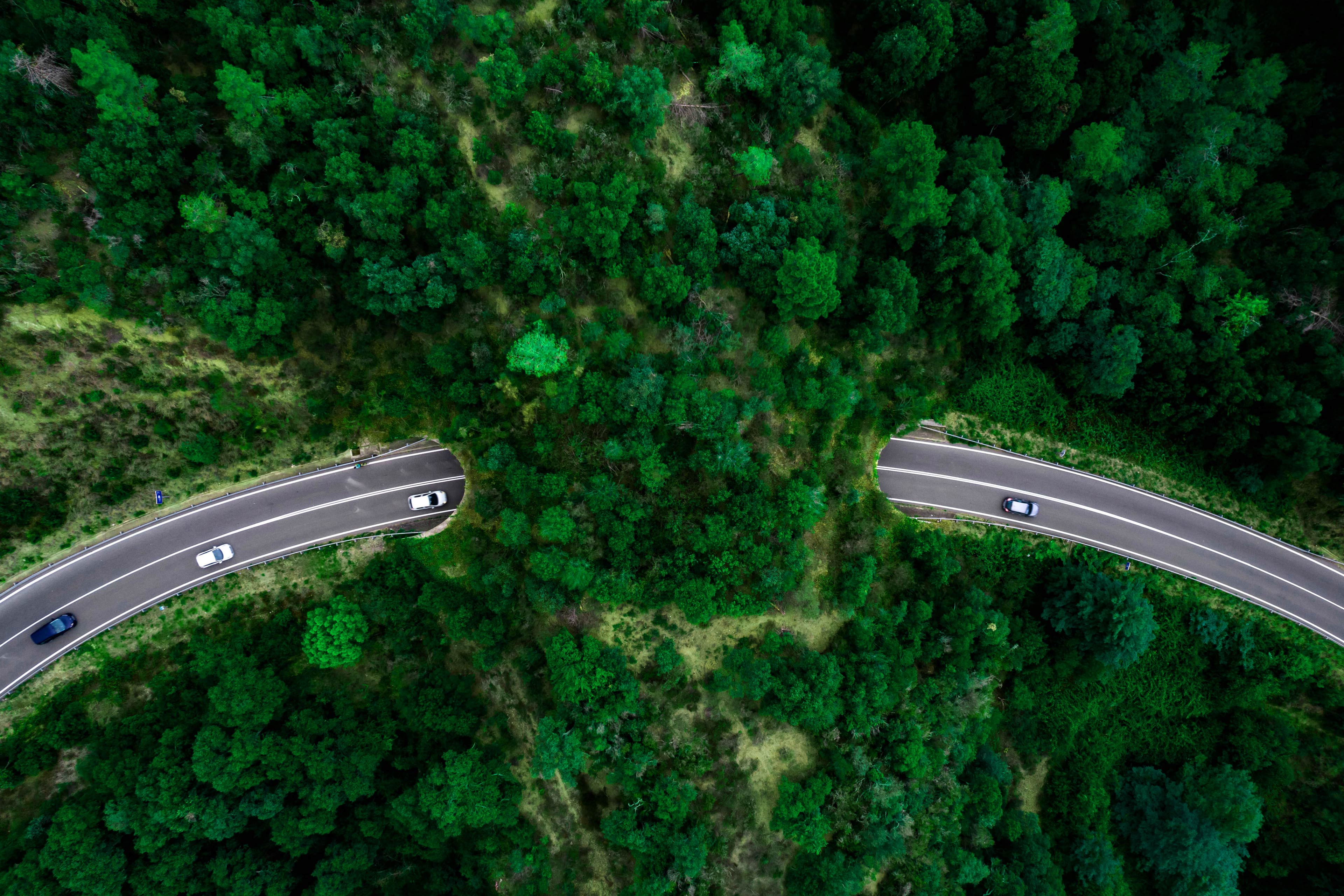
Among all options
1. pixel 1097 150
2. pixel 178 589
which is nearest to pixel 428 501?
pixel 178 589

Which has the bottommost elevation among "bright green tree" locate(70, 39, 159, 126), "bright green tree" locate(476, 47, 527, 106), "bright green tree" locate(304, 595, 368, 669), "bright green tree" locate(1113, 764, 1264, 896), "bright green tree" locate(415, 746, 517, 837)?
"bright green tree" locate(1113, 764, 1264, 896)

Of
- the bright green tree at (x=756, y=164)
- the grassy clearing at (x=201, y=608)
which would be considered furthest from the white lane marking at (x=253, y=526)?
the bright green tree at (x=756, y=164)

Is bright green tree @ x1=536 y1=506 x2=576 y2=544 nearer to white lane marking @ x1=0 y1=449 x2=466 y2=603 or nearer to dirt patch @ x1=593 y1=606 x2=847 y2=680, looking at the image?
dirt patch @ x1=593 y1=606 x2=847 y2=680

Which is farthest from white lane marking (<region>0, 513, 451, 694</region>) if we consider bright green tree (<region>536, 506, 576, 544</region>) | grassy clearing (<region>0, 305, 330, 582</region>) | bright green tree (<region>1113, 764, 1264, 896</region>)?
bright green tree (<region>1113, 764, 1264, 896</region>)

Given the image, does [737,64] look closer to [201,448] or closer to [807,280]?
[807,280]

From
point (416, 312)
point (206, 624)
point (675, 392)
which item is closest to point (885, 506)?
point (675, 392)
